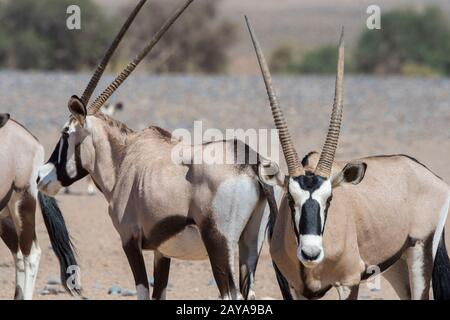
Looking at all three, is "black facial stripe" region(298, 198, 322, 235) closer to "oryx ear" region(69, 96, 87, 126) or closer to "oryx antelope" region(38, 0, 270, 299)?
"oryx antelope" region(38, 0, 270, 299)

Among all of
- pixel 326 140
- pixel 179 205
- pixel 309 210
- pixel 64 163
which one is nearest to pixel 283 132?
pixel 326 140

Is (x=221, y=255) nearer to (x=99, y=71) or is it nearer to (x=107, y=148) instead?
(x=107, y=148)

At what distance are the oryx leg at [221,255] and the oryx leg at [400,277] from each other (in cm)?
127

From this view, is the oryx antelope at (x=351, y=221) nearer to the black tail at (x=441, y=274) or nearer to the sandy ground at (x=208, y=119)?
the black tail at (x=441, y=274)

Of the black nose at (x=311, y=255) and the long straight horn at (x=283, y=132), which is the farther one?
the long straight horn at (x=283, y=132)

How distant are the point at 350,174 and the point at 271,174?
443 mm

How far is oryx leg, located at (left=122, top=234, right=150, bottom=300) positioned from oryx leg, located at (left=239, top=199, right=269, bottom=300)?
0.62 m

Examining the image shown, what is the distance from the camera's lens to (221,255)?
685 centimetres

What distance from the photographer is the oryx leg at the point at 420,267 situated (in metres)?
7.24

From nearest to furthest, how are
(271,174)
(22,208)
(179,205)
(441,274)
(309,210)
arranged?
1. (309,210)
2. (271,174)
3. (179,205)
4. (441,274)
5. (22,208)

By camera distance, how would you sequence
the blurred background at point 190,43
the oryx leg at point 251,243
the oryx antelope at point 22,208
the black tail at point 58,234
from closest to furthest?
the oryx leg at point 251,243 < the oryx antelope at point 22,208 < the black tail at point 58,234 < the blurred background at point 190,43

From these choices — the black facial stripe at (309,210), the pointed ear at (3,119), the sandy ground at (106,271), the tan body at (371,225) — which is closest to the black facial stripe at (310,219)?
the black facial stripe at (309,210)
